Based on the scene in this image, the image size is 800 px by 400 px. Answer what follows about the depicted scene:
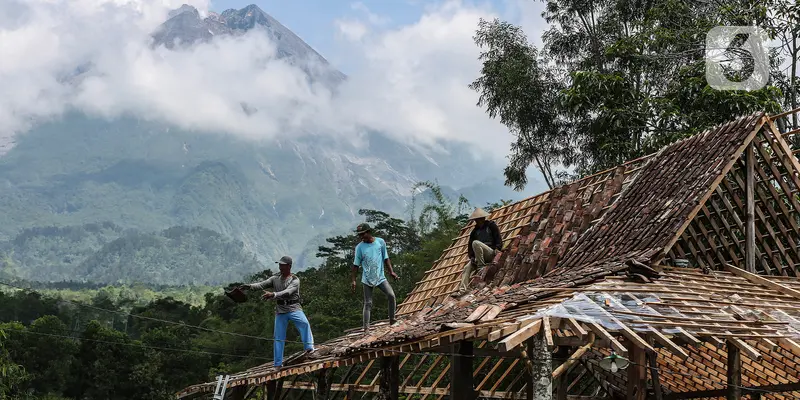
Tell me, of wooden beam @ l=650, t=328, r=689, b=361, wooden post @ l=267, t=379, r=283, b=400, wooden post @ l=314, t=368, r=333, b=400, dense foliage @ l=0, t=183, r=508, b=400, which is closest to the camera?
wooden beam @ l=650, t=328, r=689, b=361

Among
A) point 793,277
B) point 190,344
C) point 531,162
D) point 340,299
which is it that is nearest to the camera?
point 793,277

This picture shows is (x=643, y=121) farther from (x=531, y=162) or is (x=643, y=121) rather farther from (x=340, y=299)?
(x=340, y=299)

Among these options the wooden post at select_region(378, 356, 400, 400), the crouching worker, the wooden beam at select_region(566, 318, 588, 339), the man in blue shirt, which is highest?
the man in blue shirt

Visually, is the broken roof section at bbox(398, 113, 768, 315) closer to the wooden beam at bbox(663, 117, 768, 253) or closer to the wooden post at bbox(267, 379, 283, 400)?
the wooden beam at bbox(663, 117, 768, 253)

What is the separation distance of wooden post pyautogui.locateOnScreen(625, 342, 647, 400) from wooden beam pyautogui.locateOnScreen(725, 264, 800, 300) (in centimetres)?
232

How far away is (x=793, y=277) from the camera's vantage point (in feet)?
32.7

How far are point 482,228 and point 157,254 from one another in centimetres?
19092

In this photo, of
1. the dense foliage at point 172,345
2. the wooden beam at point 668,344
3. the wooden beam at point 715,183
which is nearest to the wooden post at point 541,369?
the wooden beam at point 668,344

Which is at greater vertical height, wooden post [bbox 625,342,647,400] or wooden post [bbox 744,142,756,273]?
wooden post [bbox 744,142,756,273]

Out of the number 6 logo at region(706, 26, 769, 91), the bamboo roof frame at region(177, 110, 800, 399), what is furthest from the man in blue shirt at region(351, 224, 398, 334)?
the number 6 logo at region(706, 26, 769, 91)

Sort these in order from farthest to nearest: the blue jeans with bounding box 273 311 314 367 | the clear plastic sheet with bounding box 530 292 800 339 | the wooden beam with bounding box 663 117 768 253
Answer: the blue jeans with bounding box 273 311 314 367 < the wooden beam with bounding box 663 117 768 253 < the clear plastic sheet with bounding box 530 292 800 339

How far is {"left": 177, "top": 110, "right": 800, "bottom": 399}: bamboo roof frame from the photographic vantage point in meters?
6.48

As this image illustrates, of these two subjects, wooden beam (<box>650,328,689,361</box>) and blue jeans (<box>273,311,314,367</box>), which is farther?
blue jeans (<box>273,311,314,367</box>)

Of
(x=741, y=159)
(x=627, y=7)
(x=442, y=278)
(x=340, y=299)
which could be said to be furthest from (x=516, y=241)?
(x=340, y=299)
